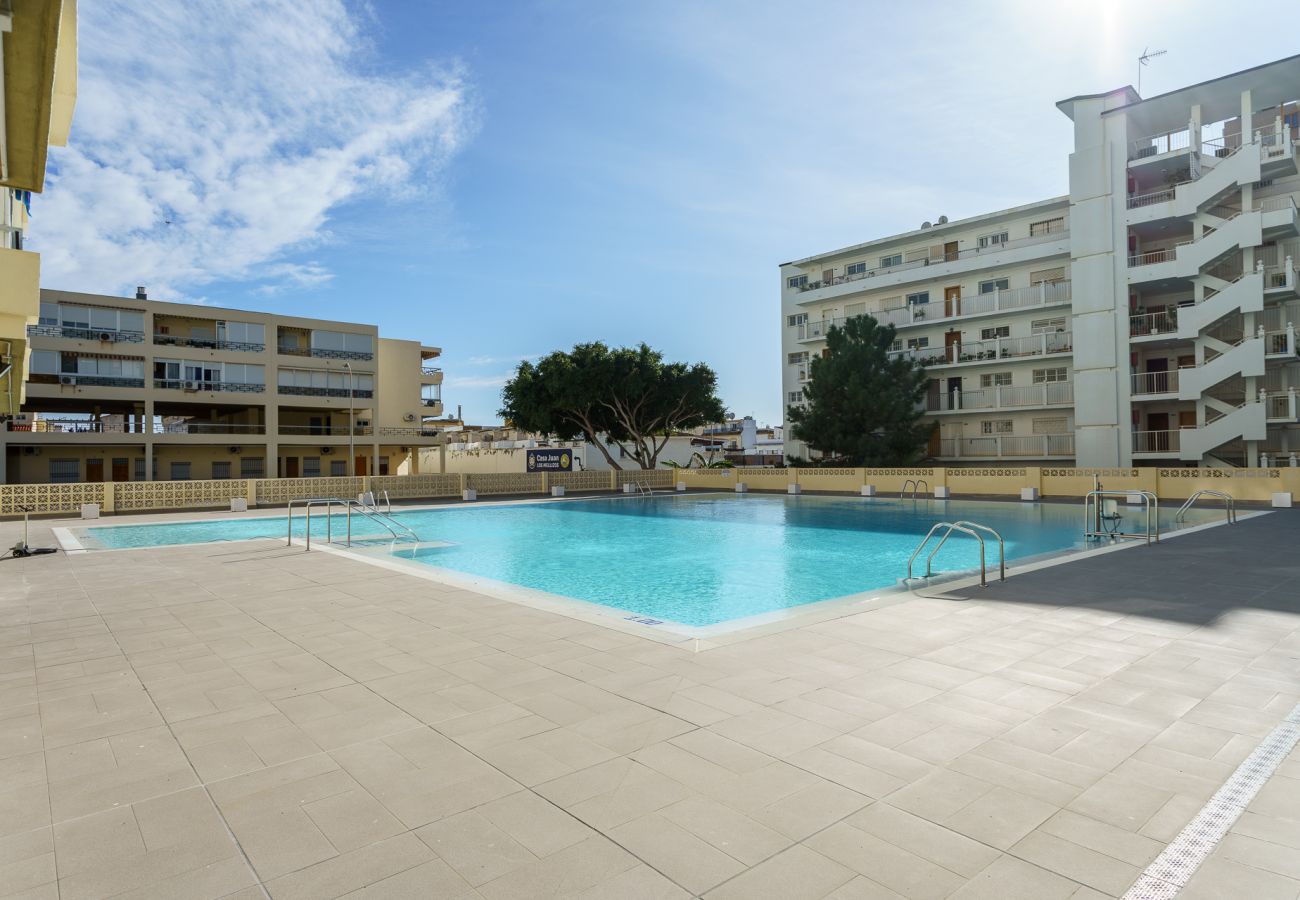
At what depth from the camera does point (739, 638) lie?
650 centimetres

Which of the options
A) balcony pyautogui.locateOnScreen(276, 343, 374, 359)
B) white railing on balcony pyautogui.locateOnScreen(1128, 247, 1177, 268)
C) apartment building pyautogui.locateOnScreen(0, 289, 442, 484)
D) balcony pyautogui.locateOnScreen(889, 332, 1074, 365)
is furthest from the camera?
balcony pyautogui.locateOnScreen(276, 343, 374, 359)

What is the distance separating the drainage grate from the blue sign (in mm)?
33763

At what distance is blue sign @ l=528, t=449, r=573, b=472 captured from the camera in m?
36.7

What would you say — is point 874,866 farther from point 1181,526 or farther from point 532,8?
point 1181,526

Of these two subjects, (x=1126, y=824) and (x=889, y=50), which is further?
(x=889, y=50)

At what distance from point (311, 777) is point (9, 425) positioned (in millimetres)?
46793

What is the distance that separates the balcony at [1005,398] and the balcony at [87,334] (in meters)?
45.5

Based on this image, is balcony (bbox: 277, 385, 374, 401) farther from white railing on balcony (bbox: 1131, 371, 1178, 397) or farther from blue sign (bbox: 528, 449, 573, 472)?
white railing on balcony (bbox: 1131, 371, 1178, 397)

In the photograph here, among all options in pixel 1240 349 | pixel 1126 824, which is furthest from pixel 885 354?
pixel 1126 824

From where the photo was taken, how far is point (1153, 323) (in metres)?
30.7

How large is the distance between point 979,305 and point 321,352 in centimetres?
4082

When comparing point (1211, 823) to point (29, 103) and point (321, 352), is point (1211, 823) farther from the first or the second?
point (321, 352)

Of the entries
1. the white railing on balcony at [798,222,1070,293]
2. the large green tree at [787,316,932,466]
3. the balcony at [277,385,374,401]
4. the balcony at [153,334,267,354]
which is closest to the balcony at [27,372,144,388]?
the balcony at [153,334,267,354]

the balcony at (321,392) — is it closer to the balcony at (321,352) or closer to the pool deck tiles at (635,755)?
the balcony at (321,352)
